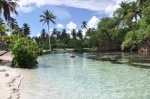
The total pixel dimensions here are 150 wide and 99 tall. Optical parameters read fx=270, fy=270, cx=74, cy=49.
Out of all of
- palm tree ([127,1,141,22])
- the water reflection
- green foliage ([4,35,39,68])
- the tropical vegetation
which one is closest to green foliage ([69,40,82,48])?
the tropical vegetation

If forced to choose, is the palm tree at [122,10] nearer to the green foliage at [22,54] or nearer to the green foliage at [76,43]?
the green foliage at [76,43]

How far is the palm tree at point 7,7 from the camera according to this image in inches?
1361

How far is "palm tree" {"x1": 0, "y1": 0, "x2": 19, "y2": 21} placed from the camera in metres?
34.6

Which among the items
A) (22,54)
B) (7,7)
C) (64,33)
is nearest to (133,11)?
(7,7)

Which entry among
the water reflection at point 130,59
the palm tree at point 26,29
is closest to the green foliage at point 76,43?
the palm tree at point 26,29

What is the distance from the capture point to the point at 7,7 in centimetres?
3572

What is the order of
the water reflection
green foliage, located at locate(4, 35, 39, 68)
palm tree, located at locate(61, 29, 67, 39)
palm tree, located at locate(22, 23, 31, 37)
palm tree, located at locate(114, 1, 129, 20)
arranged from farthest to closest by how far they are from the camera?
palm tree, located at locate(61, 29, 67, 39), palm tree, located at locate(22, 23, 31, 37), palm tree, located at locate(114, 1, 129, 20), the water reflection, green foliage, located at locate(4, 35, 39, 68)

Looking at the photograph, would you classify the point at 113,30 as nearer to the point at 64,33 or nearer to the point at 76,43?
the point at 76,43

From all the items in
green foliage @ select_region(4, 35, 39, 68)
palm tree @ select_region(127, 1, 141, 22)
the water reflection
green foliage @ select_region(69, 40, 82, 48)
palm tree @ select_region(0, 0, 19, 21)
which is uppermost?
palm tree @ select_region(127, 1, 141, 22)

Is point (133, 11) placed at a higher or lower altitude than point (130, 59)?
higher

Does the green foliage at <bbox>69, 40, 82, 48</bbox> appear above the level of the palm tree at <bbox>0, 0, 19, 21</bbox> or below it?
below

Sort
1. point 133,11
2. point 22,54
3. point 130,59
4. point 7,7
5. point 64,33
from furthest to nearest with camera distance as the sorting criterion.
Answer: point 64,33, point 133,11, point 130,59, point 7,7, point 22,54

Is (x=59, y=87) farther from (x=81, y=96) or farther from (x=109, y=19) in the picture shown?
(x=109, y=19)

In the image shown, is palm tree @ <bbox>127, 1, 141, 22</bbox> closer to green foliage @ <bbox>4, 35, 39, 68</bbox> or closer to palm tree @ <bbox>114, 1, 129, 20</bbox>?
palm tree @ <bbox>114, 1, 129, 20</bbox>
